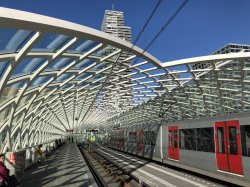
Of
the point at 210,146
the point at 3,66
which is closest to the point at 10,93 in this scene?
the point at 3,66

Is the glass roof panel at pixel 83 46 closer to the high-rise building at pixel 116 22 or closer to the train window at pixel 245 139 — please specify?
the train window at pixel 245 139

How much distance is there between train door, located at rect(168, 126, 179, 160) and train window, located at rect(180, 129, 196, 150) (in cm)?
79

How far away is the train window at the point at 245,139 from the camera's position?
1256 cm

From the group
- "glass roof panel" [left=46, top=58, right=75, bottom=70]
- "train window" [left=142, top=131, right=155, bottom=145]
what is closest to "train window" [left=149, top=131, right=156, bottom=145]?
"train window" [left=142, top=131, right=155, bottom=145]

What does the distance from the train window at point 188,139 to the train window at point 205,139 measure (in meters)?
0.60

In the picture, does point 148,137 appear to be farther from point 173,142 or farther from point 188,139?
point 188,139

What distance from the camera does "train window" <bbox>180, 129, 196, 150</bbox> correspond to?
17.5 meters

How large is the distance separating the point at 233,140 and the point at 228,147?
1.60 feet

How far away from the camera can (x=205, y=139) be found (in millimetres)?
16125

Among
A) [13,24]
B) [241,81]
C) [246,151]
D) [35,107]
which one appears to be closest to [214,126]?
[246,151]

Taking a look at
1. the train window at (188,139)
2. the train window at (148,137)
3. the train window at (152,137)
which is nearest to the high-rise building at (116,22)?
the train window at (148,137)

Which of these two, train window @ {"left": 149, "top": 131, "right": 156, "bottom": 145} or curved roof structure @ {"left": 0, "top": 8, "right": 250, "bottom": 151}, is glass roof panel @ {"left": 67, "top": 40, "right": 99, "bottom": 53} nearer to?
curved roof structure @ {"left": 0, "top": 8, "right": 250, "bottom": 151}

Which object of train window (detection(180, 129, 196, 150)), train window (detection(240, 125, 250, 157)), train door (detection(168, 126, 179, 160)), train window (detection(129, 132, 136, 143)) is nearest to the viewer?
train window (detection(240, 125, 250, 157))

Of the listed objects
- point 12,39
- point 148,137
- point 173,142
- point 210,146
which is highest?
point 12,39
